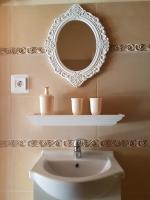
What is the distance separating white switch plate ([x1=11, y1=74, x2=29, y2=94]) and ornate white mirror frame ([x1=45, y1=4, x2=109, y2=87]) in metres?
0.21

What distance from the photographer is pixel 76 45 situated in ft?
5.19

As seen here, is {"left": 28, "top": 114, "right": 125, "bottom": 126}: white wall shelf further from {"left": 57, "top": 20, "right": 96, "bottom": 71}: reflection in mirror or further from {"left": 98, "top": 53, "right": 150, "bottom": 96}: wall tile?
{"left": 57, "top": 20, "right": 96, "bottom": 71}: reflection in mirror

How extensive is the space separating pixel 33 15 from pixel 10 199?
124 centimetres

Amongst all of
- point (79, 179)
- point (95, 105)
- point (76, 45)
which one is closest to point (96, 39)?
point (76, 45)

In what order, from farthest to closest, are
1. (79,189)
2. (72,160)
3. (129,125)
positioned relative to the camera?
(129,125) → (72,160) → (79,189)

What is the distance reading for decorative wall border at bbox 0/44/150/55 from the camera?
5.13ft

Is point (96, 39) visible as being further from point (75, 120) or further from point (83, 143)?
point (83, 143)

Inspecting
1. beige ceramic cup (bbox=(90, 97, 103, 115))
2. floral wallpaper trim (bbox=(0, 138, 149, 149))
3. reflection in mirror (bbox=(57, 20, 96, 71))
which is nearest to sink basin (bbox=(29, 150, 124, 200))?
floral wallpaper trim (bbox=(0, 138, 149, 149))

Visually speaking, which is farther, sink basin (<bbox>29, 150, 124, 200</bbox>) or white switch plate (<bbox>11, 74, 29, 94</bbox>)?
white switch plate (<bbox>11, 74, 29, 94</bbox>)

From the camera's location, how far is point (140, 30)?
157cm

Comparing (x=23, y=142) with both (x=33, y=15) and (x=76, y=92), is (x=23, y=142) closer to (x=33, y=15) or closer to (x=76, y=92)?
(x=76, y=92)

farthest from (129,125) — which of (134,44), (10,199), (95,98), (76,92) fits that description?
(10,199)

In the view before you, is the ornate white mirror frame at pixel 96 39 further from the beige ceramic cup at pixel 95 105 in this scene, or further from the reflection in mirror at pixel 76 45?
the beige ceramic cup at pixel 95 105

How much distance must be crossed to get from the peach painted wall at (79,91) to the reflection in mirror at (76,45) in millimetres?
108
